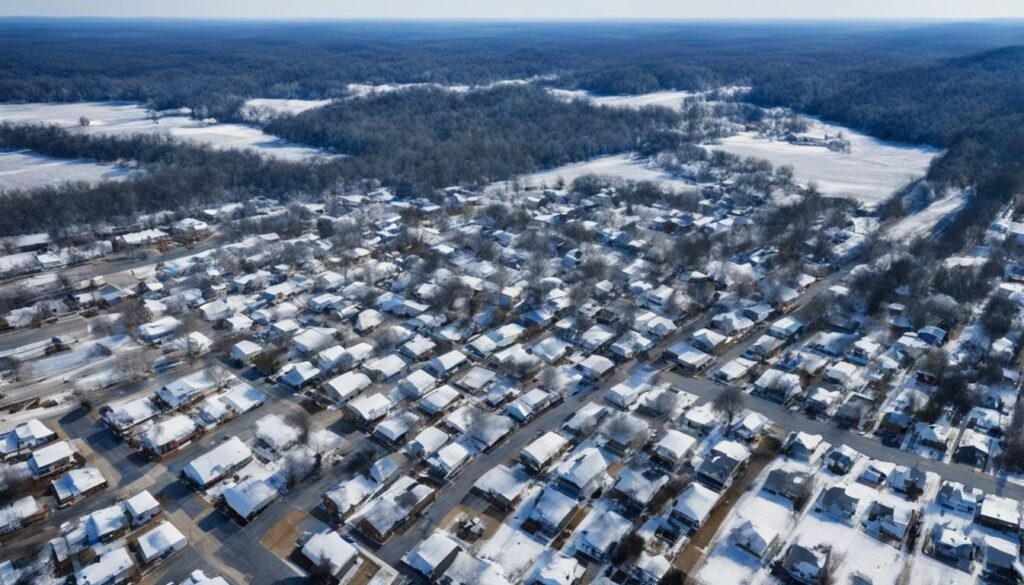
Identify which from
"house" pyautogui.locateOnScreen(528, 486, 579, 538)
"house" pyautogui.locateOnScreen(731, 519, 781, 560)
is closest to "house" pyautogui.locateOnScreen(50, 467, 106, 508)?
"house" pyautogui.locateOnScreen(528, 486, 579, 538)

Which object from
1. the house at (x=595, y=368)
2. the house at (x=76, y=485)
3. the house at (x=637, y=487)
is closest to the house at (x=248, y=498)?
the house at (x=76, y=485)

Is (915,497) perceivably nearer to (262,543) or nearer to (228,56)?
(262,543)

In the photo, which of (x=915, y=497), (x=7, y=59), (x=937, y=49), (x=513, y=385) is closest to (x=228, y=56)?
Answer: (x=7, y=59)

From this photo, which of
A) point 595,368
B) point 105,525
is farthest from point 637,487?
point 105,525

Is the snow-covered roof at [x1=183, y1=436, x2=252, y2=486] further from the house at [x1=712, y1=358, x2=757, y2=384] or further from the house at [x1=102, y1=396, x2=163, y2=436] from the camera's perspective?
the house at [x1=712, y1=358, x2=757, y2=384]

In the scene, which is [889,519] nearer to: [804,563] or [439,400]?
[804,563]

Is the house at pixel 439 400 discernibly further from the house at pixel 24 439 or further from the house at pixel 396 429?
the house at pixel 24 439

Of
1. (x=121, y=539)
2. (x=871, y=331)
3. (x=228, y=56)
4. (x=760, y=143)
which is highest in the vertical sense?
(x=228, y=56)
